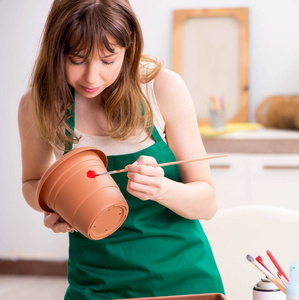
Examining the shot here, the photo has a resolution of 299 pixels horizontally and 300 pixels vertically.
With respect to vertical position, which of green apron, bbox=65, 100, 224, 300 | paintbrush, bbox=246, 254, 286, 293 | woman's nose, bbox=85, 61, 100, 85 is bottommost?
green apron, bbox=65, 100, 224, 300

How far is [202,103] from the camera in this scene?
3271 mm

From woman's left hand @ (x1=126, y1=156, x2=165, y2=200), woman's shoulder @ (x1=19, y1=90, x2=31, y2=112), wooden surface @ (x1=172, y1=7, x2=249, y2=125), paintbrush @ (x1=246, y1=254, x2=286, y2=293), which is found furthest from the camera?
wooden surface @ (x1=172, y1=7, x2=249, y2=125)

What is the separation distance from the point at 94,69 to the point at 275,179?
192cm

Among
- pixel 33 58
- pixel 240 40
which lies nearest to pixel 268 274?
pixel 240 40

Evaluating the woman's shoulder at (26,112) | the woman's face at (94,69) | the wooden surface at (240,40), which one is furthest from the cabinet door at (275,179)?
the woman's face at (94,69)

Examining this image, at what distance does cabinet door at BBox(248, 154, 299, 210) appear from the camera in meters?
2.75

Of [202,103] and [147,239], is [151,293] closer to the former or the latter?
[147,239]

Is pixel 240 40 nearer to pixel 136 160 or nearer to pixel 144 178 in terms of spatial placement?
pixel 136 160

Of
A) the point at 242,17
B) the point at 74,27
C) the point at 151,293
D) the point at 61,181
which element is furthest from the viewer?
the point at 242,17

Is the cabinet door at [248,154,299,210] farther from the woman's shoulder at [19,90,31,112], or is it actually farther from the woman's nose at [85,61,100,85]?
the woman's nose at [85,61,100,85]

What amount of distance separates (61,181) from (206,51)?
8.15ft

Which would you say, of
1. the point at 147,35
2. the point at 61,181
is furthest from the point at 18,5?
the point at 61,181

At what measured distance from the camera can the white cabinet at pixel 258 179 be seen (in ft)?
9.03

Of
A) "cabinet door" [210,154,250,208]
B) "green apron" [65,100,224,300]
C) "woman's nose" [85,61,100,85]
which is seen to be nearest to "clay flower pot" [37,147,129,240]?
"woman's nose" [85,61,100,85]
